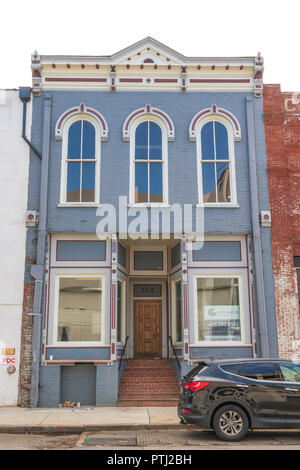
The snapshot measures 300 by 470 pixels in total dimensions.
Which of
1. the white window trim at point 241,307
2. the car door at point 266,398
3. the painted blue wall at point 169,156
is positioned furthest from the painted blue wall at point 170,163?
the car door at point 266,398

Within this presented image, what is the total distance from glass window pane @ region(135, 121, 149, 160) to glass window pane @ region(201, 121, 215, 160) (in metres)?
1.84

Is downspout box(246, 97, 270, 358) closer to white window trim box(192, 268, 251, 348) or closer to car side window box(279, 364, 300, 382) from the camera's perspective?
white window trim box(192, 268, 251, 348)

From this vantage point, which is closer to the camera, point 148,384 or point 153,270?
point 148,384

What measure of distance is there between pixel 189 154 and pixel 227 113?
190 cm

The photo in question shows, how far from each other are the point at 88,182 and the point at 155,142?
2527 mm

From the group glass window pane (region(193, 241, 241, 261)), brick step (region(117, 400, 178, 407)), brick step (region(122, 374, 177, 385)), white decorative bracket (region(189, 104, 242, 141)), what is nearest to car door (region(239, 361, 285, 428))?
brick step (region(117, 400, 178, 407))

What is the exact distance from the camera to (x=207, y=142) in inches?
607

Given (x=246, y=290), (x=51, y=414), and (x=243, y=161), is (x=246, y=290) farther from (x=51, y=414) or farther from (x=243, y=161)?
(x=51, y=414)

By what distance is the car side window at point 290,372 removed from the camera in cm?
940

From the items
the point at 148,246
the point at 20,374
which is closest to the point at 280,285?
the point at 148,246

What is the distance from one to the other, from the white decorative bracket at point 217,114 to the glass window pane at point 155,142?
1046 mm

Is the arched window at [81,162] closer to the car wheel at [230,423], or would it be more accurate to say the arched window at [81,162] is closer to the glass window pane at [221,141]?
the glass window pane at [221,141]

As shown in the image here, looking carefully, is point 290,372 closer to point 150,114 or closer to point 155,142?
point 155,142

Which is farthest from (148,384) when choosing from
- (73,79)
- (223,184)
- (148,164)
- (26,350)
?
(73,79)
